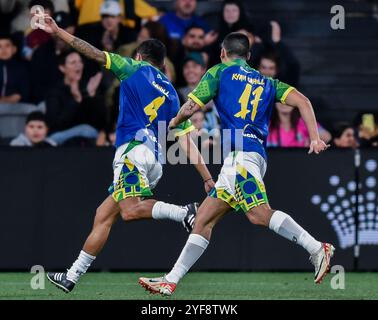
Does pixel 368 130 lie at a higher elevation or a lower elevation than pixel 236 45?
lower

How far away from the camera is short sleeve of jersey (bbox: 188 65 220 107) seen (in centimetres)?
1017

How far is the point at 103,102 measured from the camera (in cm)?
1534

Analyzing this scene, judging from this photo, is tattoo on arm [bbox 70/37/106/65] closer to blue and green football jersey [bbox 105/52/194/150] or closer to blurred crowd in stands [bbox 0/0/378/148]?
blue and green football jersey [bbox 105/52/194/150]

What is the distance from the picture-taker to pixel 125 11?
16375mm

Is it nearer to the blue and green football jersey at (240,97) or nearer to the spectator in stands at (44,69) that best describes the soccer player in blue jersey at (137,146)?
the blue and green football jersey at (240,97)

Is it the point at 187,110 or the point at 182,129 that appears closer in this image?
the point at 187,110

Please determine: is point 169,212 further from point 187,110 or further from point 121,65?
point 121,65

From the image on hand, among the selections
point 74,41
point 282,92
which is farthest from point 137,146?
point 282,92

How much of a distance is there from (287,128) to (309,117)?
4.78 m

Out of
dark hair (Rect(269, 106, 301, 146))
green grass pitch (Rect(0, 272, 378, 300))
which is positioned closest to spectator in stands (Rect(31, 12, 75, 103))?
Result: dark hair (Rect(269, 106, 301, 146))

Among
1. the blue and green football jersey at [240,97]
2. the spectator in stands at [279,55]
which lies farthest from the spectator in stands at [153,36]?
the blue and green football jersey at [240,97]

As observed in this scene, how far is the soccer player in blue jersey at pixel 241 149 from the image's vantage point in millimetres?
10188
